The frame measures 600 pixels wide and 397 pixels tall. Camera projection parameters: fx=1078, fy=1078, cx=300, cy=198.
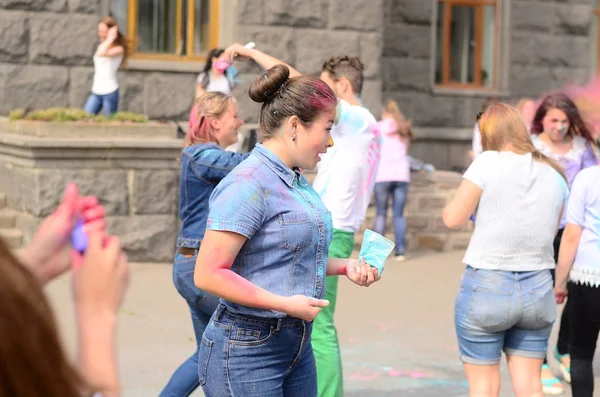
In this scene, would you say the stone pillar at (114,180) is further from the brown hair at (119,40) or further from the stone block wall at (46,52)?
the brown hair at (119,40)

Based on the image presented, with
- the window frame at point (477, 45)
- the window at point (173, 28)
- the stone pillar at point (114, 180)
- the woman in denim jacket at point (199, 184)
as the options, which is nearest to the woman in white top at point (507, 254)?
the woman in denim jacket at point (199, 184)

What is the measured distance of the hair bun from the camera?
3.66m

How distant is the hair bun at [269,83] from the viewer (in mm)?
3662

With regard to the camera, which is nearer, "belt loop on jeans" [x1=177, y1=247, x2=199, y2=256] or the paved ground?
"belt loop on jeans" [x1=177, y1=247, x2=199, y2=256]

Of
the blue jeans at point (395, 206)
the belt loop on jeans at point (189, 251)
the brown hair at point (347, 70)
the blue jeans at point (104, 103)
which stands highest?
the brown hair at point (347, 70)

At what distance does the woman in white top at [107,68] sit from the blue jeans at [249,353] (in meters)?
7.97

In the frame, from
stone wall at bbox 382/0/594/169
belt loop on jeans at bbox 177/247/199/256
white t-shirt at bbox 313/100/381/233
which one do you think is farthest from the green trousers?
stone wall at bbox 382/0/594/169

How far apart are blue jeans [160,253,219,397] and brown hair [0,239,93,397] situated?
3413mm

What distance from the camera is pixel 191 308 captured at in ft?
16.3

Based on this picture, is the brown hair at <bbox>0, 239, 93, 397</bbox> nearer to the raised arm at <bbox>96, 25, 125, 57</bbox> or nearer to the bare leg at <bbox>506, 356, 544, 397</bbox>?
the bare leg at <bbox>506, 356, 544, 397</bbox>

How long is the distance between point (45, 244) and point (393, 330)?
6204 mm

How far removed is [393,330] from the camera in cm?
784

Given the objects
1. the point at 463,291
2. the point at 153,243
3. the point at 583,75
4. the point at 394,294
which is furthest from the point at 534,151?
the point at 583,75

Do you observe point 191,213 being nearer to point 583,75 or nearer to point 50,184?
point 50,184
